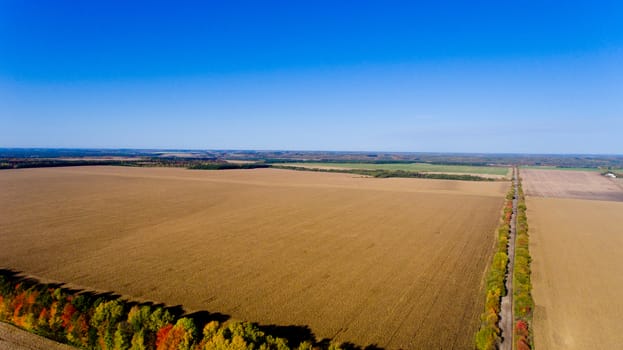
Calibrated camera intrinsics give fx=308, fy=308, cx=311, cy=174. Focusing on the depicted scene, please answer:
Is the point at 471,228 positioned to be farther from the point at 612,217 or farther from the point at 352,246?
the point at 612,217

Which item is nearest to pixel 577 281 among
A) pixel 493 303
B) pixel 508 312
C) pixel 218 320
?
pixel 508 312

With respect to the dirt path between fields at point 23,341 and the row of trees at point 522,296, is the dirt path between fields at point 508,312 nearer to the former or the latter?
the row of trees at point 522,296

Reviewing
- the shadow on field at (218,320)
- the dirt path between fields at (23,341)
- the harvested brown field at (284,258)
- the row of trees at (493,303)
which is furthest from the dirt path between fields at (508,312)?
the dirt path between fields at (23,341)

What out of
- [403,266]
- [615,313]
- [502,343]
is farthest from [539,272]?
[502,343]

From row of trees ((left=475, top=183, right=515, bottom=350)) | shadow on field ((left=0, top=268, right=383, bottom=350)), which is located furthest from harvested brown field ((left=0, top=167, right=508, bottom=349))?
row of trees ((left=475, top=183, right=515, bottom=350))

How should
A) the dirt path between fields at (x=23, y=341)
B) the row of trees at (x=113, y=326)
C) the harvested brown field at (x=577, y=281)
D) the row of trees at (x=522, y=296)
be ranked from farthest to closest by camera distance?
1. the harvested brown field at (x=577, y=281)
2. the row of trees at (x=522, y=296)
3. the dirt path between fields at (x=23, y=341)
4. the row of trees at (x=113, y=326)

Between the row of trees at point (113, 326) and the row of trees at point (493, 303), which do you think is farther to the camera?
the row of trees at point (493, 303)

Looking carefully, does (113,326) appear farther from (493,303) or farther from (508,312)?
(508,312)
